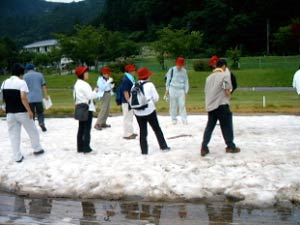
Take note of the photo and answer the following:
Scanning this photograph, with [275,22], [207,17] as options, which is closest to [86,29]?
[207,17]

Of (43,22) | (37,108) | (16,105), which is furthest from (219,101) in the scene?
(43,22)

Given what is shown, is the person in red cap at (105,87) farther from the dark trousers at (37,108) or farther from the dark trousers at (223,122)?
the dark trousers at (223,122)

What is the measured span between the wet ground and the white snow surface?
0.21 meters

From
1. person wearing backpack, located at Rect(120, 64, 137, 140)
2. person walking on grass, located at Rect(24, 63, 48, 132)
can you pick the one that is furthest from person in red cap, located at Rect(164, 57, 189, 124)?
person walking on grass, located at Rect(24, 63, 48, 132)

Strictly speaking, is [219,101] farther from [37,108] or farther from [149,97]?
[37,108]

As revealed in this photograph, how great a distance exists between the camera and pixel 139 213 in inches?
249

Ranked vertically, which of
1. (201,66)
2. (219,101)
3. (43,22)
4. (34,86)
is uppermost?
(43,22)

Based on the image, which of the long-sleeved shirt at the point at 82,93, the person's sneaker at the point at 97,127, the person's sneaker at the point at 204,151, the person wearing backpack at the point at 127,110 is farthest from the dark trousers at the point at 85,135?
the person's sneaker at the point at 97,127

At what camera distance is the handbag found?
9023 mm

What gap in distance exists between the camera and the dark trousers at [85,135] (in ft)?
30.2

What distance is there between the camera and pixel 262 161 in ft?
25.7

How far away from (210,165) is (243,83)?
3518cm

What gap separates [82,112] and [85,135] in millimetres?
504

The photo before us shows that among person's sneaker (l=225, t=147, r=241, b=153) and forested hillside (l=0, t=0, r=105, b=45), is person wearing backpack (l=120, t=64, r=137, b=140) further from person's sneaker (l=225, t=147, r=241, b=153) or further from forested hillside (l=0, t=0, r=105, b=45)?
forested hillside (l=0, t=0, r=105, b=45)
